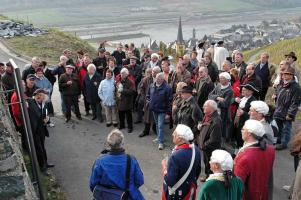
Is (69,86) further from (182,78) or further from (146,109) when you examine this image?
(182,78)

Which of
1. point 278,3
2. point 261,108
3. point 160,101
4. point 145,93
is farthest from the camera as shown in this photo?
point 278,3

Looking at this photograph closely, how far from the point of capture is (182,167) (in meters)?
3.62

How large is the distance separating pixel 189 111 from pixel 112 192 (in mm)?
2628

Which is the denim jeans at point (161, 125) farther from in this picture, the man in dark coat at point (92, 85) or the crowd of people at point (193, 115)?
the man in dark coat at point (92, 85)

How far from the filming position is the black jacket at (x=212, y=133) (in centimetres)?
478

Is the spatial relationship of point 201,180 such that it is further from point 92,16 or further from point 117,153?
point 92,16

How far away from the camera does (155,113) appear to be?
672cm

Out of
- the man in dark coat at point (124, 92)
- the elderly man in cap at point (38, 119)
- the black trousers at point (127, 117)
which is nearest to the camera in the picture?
the elderly man in cap at point (38, 119)

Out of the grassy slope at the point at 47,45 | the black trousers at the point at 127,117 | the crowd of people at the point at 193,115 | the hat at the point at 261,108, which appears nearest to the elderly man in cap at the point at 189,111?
the crowd of people at the point at 193,115

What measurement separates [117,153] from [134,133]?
13.4 feet

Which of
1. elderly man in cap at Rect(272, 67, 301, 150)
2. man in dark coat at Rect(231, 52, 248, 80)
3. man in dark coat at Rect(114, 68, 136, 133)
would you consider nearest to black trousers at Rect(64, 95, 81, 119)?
man in dark coat at Rect(114, 68, 136, 133)

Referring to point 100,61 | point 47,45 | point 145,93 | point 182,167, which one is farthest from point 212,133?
point 47,45

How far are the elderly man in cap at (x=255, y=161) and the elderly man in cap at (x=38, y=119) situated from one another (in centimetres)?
383

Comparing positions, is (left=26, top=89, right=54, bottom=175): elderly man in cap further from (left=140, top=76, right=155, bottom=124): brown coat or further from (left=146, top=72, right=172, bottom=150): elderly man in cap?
(left=140, top=76, right=155, bottom=124): brown coat
